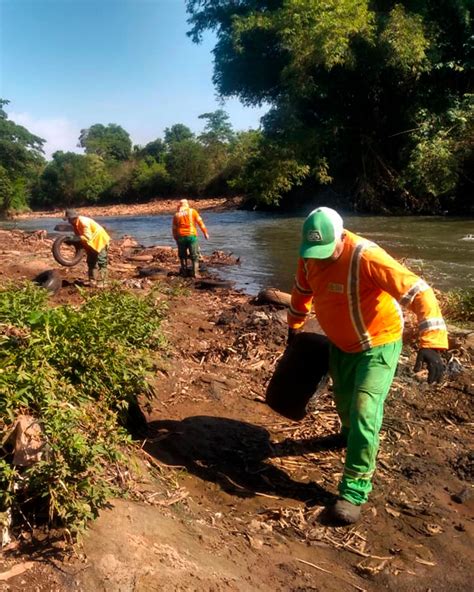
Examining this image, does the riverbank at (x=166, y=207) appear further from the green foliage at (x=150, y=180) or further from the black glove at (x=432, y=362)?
the black glove at (x=432, y=362)

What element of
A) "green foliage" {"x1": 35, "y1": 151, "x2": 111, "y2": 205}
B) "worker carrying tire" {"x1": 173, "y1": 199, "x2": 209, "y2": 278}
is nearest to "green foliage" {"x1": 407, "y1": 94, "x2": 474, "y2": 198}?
"worker carrying tire" {"x1": 173, "y1": 199, "x2": 209, "y2": 278}

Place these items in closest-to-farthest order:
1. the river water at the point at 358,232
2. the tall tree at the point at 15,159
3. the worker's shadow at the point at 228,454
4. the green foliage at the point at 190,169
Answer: the worker's shadow at the point at 228,454, the river water at the point at 358,232, the tall tree at the point at 15,159, the green foliage at the point at 190,169

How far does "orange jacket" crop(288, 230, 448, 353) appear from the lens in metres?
3.17

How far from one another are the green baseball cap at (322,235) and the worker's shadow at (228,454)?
1.51 m

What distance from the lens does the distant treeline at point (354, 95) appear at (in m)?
22.4

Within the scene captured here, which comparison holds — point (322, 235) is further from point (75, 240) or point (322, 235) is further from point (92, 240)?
point (75, 240)

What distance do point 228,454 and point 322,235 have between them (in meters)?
1.72

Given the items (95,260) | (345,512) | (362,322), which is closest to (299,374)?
(362,322)

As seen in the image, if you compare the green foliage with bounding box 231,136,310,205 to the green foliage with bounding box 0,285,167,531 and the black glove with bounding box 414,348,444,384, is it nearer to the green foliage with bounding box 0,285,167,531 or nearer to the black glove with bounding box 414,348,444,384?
the green foliage with bounding box 0,285,167,531

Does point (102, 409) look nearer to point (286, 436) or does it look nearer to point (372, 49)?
point (286, 436)

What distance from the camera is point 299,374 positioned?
394 centimetres

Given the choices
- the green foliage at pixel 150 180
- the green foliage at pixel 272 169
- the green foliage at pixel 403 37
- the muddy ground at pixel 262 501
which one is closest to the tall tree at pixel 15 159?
the green foliage at pixel 150 180

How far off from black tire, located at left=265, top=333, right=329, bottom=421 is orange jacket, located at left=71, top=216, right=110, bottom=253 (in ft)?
21.4

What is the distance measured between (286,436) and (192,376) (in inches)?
43.6
